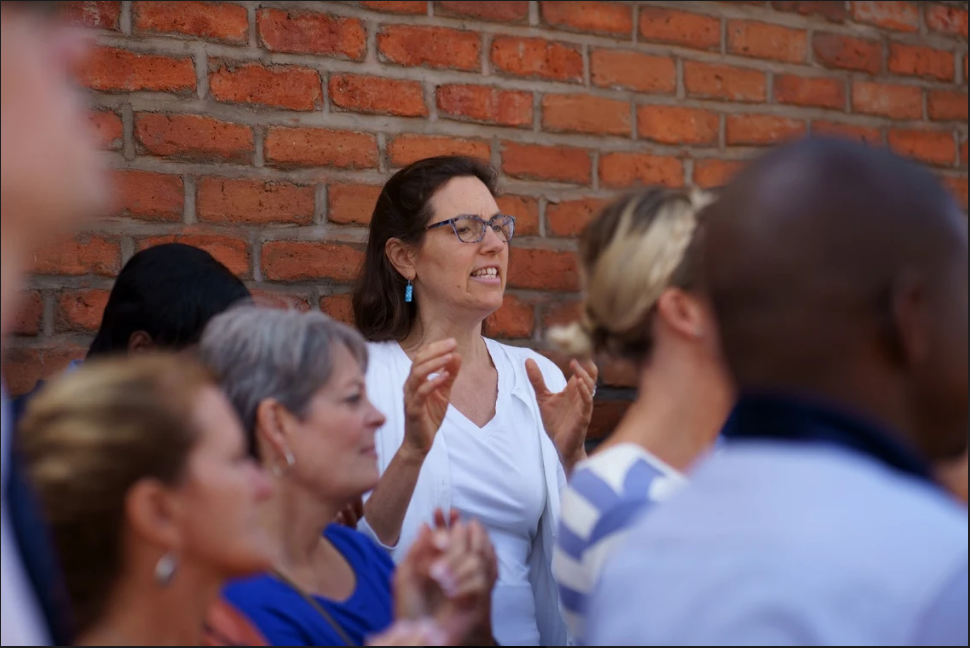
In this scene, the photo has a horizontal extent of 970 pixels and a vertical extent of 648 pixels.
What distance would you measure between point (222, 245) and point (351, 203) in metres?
0.35

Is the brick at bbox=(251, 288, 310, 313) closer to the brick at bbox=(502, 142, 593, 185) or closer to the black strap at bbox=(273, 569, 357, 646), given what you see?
the brick at bbox=(502, 142, 593, 185)

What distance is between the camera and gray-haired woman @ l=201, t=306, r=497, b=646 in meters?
1.71

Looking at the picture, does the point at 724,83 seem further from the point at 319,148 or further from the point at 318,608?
the point at 318,608

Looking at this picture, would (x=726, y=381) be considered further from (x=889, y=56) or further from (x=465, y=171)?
(x=889, y=56)

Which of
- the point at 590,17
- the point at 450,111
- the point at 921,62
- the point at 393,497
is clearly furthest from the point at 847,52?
the point at 393,497

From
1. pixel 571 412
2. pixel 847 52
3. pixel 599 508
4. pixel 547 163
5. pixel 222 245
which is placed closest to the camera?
pixel 599 508

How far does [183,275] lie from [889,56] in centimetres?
238

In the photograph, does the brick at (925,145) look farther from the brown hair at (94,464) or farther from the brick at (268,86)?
the brown hair at (94,464)

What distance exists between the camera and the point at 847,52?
11.2 feet

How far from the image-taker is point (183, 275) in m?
2.17

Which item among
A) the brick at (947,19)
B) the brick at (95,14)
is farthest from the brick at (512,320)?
the brick at (947,19)

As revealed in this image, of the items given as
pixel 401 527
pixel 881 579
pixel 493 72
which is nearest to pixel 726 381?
pixel 881 579

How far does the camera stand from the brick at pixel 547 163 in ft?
9.87

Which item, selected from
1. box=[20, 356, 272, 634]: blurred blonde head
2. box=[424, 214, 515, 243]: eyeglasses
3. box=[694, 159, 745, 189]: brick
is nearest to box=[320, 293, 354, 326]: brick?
box=[424, 214, 515, 243]: eyeglasses
